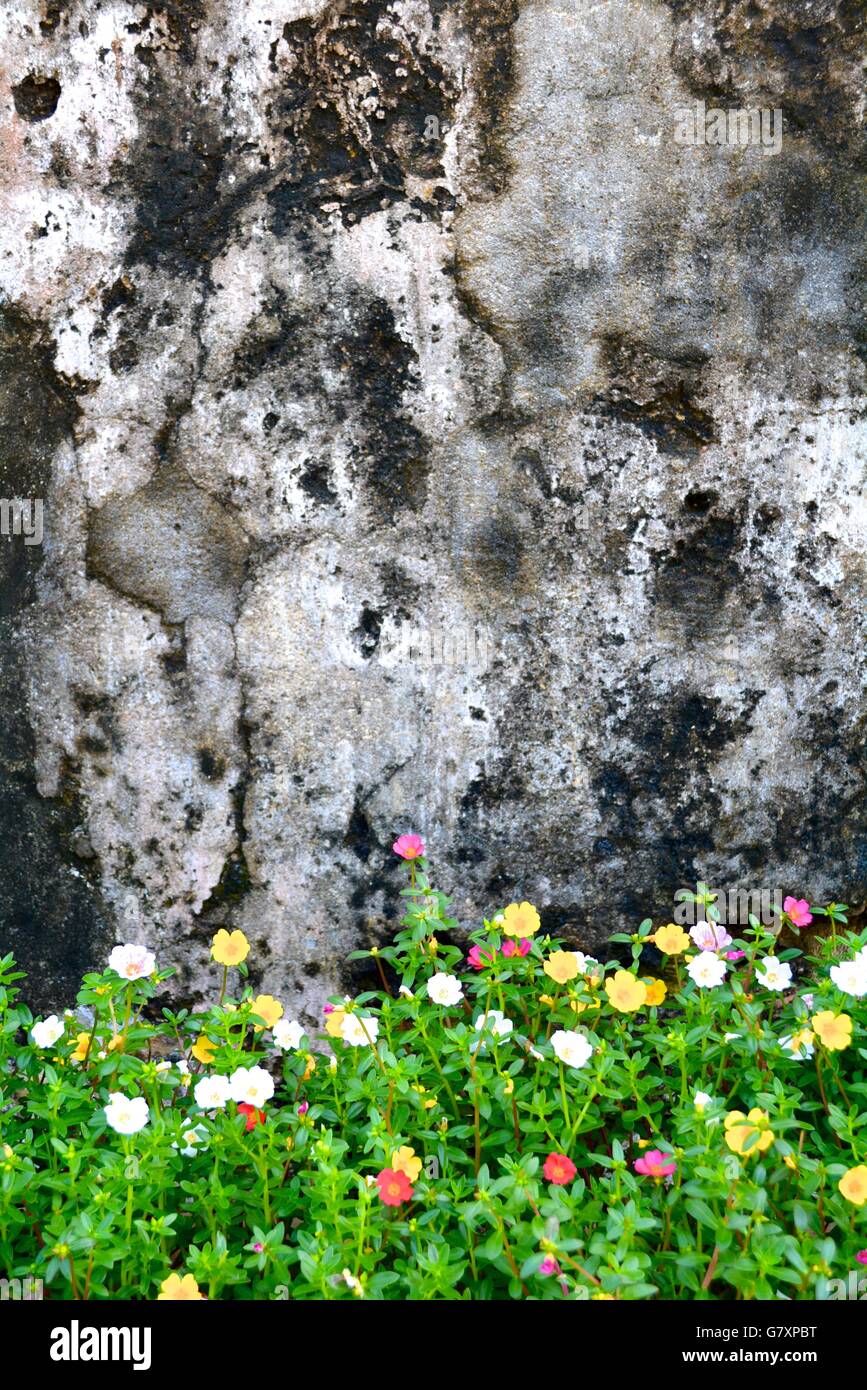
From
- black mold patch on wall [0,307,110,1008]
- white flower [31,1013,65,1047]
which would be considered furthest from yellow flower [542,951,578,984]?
black mold patch on wall [0,307,110,1008]

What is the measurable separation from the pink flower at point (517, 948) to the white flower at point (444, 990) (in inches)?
4.5

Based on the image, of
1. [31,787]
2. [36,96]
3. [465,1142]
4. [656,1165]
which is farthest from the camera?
[31,787]

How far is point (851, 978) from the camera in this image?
1.83 meters

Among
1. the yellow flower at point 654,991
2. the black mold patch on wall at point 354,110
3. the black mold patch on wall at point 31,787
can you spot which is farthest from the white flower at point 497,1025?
the black mold patch on wall at point 354,110

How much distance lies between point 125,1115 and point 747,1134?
812 mm

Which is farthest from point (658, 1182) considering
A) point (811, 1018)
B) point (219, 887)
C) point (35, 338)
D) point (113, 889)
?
point (35, 338)

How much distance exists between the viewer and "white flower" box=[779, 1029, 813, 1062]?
1788 mm

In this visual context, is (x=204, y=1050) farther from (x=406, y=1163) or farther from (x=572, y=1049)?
(x=572, y=1049)

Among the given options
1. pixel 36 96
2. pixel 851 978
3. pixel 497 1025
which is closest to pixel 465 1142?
pixel 497 1025

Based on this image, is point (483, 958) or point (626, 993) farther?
point (483, 958)

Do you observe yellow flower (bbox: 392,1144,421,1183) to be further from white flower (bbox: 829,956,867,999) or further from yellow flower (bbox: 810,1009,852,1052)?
white flower (bbox: 829,956,867,999)

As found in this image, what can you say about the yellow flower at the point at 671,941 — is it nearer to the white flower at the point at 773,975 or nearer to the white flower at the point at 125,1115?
the white flower at the point at 773,975

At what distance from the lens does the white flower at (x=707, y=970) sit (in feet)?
6.23

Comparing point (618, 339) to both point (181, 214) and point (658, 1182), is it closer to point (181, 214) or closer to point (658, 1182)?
point (181, 214)
